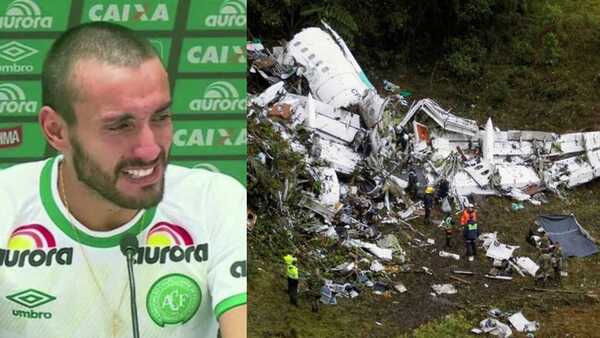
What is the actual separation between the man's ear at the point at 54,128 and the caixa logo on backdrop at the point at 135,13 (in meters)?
0.59

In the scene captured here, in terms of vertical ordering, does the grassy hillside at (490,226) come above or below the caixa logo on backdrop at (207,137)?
above

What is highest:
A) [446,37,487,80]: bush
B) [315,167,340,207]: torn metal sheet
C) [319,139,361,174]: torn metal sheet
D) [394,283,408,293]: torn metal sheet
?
[446,37,487,80]: bush

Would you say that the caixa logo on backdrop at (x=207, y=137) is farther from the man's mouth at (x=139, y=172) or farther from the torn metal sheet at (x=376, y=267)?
the torn metal sheet at (x=376, y=267)

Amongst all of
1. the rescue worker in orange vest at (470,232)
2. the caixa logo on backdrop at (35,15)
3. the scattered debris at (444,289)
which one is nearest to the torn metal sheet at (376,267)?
the scattered debris at (444,289)

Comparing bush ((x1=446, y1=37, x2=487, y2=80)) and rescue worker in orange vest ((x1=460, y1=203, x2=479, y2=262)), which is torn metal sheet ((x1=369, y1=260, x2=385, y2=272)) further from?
bush ((x1=446, y1=37, x2=487, y2=80))

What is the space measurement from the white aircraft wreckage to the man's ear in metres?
8.20

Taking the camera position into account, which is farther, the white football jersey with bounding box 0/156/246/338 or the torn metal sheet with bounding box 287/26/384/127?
the torn metal sheet with bounding box 287/26/384/127

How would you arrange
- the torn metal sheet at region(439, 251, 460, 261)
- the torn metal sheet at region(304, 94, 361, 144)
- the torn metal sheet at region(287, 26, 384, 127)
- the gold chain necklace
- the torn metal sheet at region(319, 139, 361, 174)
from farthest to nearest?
the torn metal sheet at region(287, 26, 384, 127), the torn metal sheet at region(304, 94, 361, 144), the torn metal sheet at region(319, 139, 361, 174), the torn metal sheet at region(439, 251, 460, 261), the gold chain necklace

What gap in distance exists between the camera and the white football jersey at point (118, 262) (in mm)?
4695

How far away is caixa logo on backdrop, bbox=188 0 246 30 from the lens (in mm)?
4523

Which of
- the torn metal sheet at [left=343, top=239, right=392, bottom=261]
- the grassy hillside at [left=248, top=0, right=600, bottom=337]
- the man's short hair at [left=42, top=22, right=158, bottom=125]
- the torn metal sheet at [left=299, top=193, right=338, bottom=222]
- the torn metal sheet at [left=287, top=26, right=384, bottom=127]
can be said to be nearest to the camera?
the man's short hair at [left=42, top=22, right=158, bottom=125]

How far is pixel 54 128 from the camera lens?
4594 millimetres

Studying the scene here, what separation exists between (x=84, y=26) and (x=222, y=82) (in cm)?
85

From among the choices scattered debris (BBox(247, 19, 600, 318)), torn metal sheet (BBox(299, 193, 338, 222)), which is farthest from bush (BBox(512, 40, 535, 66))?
torn metal sheet (BBox(299, 193, 338, 222))
